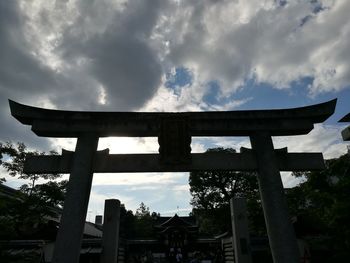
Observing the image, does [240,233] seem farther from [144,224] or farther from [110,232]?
[144,224]

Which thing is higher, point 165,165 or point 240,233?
point 165,165

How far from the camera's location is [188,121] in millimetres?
7715

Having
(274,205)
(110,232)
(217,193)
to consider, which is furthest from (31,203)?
(217,193)

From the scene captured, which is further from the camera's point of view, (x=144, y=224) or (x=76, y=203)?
(x=144, y=224)

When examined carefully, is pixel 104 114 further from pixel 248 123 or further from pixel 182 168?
pixel 248 123

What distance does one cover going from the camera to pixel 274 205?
677cm

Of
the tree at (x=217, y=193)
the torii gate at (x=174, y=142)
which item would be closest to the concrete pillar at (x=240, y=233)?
the torii gate at (x=174, y=142)

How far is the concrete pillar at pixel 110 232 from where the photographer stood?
37.8 feet

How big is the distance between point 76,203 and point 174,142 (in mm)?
2950

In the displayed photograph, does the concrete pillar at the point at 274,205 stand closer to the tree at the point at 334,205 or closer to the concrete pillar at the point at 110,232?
the tree at the point at 334,205

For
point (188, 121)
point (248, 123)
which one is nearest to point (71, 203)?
point (188, 121)

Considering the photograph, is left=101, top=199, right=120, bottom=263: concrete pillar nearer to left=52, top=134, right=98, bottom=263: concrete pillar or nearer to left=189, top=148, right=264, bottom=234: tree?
left=52, top=134, right=98, bottom=263: concrete pillar

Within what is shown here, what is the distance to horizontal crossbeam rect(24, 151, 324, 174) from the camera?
7.34m

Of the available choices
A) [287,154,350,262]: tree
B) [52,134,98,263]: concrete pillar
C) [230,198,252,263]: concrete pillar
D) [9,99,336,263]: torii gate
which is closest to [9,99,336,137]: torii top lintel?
[9,99,336,263]: torii gate
